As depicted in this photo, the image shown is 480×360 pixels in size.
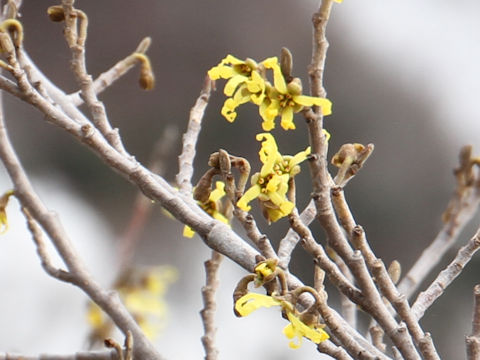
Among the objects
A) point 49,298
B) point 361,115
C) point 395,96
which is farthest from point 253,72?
point 395,96

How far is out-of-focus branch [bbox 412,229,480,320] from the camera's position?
2.71ft

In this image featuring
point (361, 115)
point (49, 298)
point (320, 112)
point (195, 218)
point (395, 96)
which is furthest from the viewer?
point (395, 96)

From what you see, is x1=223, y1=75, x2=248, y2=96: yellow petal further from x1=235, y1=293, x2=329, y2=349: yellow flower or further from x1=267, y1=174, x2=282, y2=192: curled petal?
x1=235, y1=293, x2=329, y2=349: yellow flower

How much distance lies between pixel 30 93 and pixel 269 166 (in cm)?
26

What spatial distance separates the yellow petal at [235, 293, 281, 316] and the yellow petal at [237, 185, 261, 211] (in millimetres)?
109

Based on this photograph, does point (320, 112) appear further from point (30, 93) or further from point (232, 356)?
point (232, 356)

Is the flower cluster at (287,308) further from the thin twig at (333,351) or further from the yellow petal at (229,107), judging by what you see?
the yellow petal at (229,107)

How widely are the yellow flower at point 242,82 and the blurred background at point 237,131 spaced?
2.49 m

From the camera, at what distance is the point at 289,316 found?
686mm

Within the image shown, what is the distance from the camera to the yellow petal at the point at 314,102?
2.31ft

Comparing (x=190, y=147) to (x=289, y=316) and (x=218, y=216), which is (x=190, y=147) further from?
(x=289, y=316)

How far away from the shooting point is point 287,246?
83 centimetres

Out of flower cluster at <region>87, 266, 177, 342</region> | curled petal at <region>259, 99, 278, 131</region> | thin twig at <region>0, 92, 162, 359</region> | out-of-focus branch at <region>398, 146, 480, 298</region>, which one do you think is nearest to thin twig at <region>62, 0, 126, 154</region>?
thin twig at <region>0, 92, 162, 359</region>

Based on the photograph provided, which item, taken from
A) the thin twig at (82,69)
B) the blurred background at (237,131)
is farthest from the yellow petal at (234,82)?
the blurred background at (237,131)
